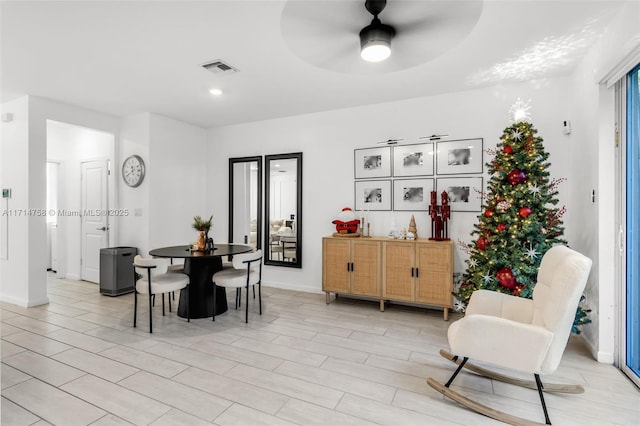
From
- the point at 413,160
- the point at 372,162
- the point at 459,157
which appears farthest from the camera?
the point at 372,162

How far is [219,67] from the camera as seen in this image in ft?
10.7

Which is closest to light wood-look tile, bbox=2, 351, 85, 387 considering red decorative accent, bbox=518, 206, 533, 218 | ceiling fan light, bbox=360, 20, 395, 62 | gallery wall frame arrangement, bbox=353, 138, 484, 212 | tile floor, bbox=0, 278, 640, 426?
tile floor, bbox=0, 278, 640, 426

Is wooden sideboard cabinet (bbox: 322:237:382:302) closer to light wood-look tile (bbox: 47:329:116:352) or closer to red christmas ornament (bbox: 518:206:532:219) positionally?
red christmas ornament (bbox: 518:206:532:219)

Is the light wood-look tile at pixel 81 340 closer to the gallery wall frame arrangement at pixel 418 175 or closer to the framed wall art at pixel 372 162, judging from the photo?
the gallery wall frame arrangement at pixel 418 175

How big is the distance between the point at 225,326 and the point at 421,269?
233cm

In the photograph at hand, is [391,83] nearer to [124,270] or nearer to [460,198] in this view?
[460,198]

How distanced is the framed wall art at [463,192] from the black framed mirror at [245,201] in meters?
2.92

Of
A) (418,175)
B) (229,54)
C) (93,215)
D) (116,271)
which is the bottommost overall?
(116,271)

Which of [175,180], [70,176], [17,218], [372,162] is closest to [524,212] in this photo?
[372,162]

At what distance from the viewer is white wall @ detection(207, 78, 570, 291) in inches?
140

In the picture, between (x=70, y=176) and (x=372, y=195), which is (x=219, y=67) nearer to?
(x=372, y=195)

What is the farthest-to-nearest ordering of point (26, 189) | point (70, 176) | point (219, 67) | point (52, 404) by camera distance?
point (70, 176)
point (26, 189)
point (219, 67)
point (52, 404)

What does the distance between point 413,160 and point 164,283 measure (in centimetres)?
336

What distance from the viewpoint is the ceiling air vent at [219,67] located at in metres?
3.17
